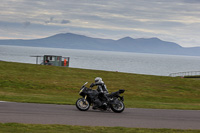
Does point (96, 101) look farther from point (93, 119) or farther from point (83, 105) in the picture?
point (93, 119)

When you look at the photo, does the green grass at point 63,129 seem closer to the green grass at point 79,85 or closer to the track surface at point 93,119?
the track surface at point 93,119

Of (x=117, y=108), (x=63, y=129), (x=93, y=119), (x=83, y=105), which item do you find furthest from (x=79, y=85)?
(x=63, y=129)

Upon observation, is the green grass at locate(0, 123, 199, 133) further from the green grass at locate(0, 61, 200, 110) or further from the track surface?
the green grass at locate(0, 61, 200, 110)

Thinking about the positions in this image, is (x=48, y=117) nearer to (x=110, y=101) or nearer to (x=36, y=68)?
(x=110, y=101)

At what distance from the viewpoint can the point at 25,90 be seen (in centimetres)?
2692

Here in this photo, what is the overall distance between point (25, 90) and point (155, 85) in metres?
14.5

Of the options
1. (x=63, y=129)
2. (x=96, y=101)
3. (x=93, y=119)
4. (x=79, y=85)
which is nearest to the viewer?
(x=63, y=129)

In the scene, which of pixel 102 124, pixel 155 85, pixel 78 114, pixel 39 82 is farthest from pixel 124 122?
pixel 155 85

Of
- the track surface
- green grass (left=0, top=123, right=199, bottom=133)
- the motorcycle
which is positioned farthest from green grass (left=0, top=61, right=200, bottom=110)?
green grass (left=0, top=123, right=199, bottom=133)

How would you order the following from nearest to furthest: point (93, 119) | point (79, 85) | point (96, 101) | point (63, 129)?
point (63, 129)
point (93, 119)
point (96, 101)
point (79, 85)

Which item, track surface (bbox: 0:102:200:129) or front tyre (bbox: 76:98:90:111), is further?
front tyre (bbox: 76:98:90:111)

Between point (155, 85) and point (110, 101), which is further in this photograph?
point (155, 85)

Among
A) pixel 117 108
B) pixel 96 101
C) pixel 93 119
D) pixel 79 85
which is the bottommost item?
pixel 93 119

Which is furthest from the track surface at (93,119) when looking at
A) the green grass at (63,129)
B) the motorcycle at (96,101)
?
the green grass at (63,129)
